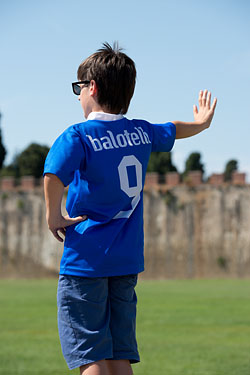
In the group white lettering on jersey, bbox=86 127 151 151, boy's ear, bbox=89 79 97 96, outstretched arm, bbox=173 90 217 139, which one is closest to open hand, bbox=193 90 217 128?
outstretched arm, bbox=173 90 217 139

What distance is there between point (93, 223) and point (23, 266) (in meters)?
31.0

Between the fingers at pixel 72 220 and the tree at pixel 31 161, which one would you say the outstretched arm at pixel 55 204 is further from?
the tree at pixel 31 161

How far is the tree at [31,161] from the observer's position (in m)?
41.0

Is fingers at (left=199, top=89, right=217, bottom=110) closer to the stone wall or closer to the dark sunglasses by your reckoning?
the dark sunglasses

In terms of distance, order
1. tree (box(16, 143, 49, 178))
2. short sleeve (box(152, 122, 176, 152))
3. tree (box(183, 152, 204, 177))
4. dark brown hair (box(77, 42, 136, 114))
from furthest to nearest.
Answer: tree (box(16, 143, 49, 178)) → tree (box(183, 152, 204, 177)) → short sleeve (box(152, 122, 176, 152)) → dark brown hair (box(77, 42, 136, 114))

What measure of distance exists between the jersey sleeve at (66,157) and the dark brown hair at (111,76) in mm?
255

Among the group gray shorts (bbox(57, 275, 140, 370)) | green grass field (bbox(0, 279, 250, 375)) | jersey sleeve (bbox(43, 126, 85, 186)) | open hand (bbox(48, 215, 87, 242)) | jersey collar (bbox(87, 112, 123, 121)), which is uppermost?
jersey collar (bbox(87, 112, 123, 121))

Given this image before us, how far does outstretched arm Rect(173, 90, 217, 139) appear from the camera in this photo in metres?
3.30

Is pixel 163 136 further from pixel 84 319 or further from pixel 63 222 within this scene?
pixel 84 319

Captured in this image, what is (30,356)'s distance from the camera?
6277 millimetres

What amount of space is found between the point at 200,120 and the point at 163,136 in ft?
1.08

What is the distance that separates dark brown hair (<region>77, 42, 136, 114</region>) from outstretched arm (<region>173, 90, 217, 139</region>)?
0.45 m

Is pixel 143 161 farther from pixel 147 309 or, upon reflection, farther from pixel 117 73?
pixel 147 309

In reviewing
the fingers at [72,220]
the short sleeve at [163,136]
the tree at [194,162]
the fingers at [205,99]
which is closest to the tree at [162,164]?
the tree at [194,162]
